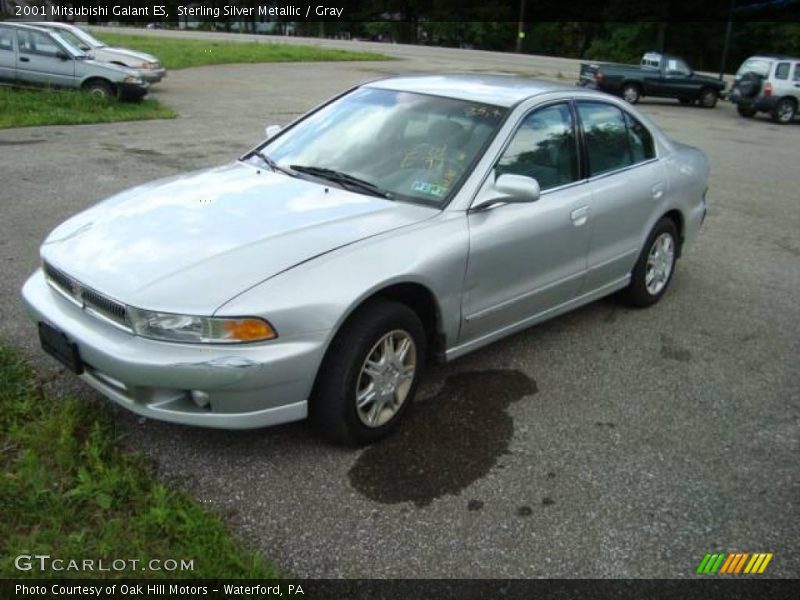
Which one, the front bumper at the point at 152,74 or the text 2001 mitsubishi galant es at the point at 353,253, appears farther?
the front bumper at the point at 152,74

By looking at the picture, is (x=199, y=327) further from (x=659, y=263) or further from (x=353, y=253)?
(x=659, y=263)

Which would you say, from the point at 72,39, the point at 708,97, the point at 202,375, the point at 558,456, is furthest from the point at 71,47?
the point at 708,97

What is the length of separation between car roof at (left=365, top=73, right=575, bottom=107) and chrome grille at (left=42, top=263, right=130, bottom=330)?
86.4 inches

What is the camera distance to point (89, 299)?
2.98 m

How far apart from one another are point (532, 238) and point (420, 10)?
69.6 metres

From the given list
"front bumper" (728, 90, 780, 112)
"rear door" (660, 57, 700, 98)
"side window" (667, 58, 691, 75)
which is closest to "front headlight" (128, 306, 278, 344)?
"front bumper" (728, 90, 780, 112)

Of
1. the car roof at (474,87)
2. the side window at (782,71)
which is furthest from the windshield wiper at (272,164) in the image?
the side window at (782,71)

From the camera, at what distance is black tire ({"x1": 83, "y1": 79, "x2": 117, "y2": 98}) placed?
44.6 feet

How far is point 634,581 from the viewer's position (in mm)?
2594

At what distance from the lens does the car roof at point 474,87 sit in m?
4.04

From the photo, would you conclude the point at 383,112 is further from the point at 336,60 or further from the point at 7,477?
the point at 336,60

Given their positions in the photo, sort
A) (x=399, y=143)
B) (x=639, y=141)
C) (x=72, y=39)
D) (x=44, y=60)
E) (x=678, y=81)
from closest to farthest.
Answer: (x=399, y=143)
(x=639, y=141)
(x=44, y=60)
(x=72, y=39)
(x=678, y=81)

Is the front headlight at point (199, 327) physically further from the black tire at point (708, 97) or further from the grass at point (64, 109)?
the black tire at point (708, 97)

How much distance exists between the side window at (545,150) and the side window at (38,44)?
1256 cm
